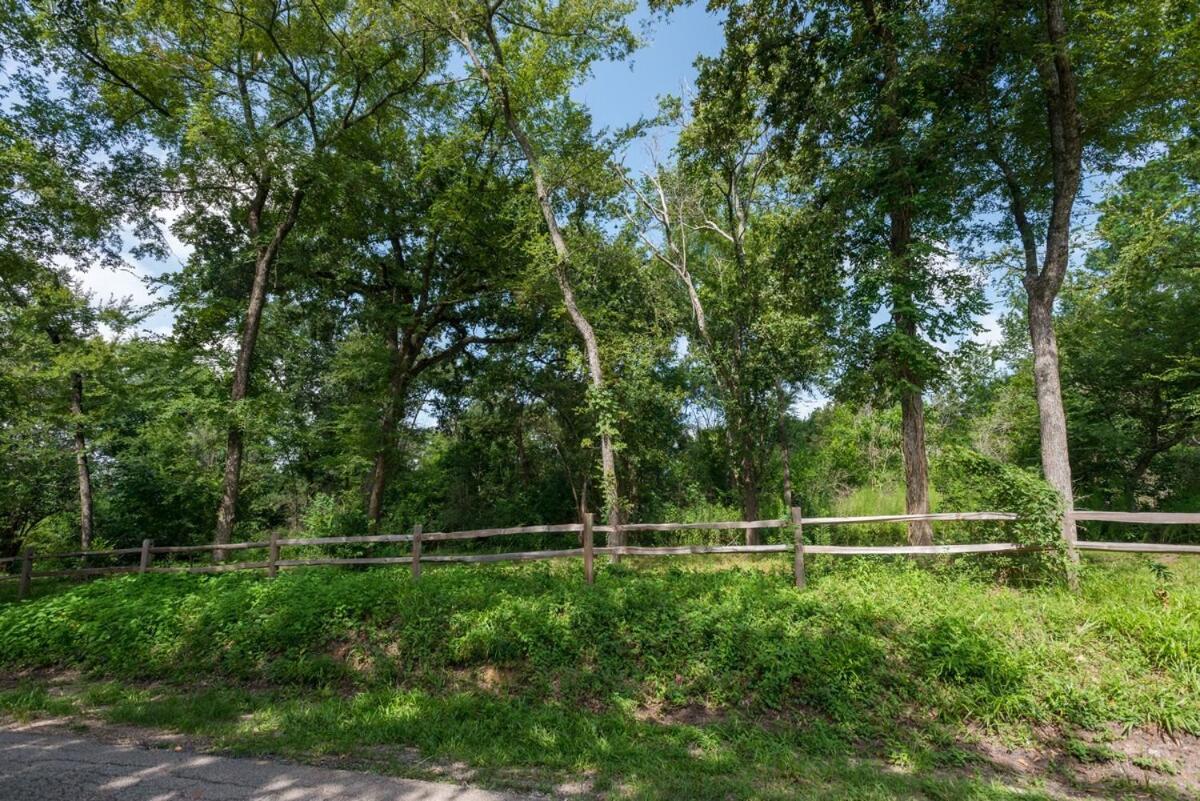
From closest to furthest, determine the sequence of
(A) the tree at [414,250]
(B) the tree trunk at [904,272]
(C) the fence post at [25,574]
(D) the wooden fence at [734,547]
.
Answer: (D) the wooden fence at [734,547]
(B) the tree trunk at [904,272]
(C) the fence post at [25,574]
(A) the tree at [414,250]

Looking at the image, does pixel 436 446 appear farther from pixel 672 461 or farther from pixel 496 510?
pixel 672 461

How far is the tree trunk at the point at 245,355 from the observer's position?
1149cm

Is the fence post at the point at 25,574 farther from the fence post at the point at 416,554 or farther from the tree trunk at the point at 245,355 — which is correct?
the fence post at the point at 416,554

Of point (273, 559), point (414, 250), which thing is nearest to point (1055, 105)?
point (273, 559)

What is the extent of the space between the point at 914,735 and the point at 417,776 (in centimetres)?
404

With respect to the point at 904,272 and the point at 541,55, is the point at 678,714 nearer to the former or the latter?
the point at 904,272

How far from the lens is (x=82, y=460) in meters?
14.2

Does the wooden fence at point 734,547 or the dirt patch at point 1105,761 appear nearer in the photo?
the dirt patch at point 1105,761

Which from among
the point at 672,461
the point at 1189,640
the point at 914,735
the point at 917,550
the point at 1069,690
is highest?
the point at 672,461

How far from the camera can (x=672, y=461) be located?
54.1 ft

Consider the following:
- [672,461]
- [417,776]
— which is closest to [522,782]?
[417,776]

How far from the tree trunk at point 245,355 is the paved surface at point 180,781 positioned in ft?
27.2

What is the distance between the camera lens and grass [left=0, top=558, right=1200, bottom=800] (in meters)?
4.00

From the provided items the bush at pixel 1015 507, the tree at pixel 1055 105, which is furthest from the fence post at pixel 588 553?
the tree at pixel 1055 105
